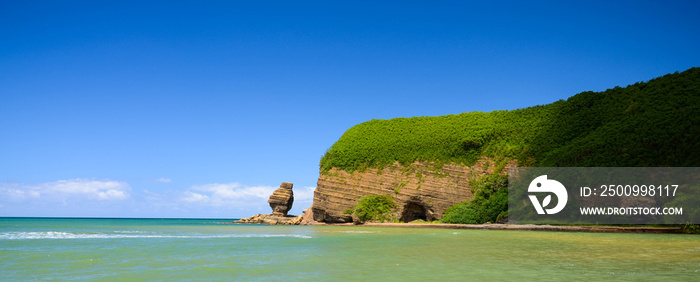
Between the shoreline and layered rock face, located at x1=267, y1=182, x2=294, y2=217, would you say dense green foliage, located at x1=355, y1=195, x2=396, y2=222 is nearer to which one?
the shoreline

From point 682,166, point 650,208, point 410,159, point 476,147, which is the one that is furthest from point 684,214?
point 410,159

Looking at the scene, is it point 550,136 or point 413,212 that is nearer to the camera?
point 550,136

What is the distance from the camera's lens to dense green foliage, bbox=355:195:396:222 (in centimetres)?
5256

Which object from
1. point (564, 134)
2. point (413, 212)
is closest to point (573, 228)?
point (564, 134)

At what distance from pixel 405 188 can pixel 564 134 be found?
17.0 meters

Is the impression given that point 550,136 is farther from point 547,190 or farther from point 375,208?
point 375,208

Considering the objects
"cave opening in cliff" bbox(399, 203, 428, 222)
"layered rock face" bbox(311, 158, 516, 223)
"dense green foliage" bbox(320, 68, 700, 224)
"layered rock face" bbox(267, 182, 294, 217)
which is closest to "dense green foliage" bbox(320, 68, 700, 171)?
"dense green foliage" bbox(320, 68, 700, 224)

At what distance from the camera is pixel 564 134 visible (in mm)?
50562

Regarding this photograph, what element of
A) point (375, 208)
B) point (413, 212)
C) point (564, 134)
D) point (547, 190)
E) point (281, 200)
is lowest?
point (413, 212)

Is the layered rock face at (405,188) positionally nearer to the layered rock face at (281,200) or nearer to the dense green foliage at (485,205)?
the dense green foliage at (485,205)

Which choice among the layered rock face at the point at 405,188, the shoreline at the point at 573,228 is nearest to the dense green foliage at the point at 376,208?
the layered rock face at the point at 405,188

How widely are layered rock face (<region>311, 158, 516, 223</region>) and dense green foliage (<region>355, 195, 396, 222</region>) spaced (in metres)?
0.77

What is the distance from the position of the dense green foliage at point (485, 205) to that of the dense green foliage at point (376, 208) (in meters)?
6.68

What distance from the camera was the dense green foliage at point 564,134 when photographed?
3812 cm
